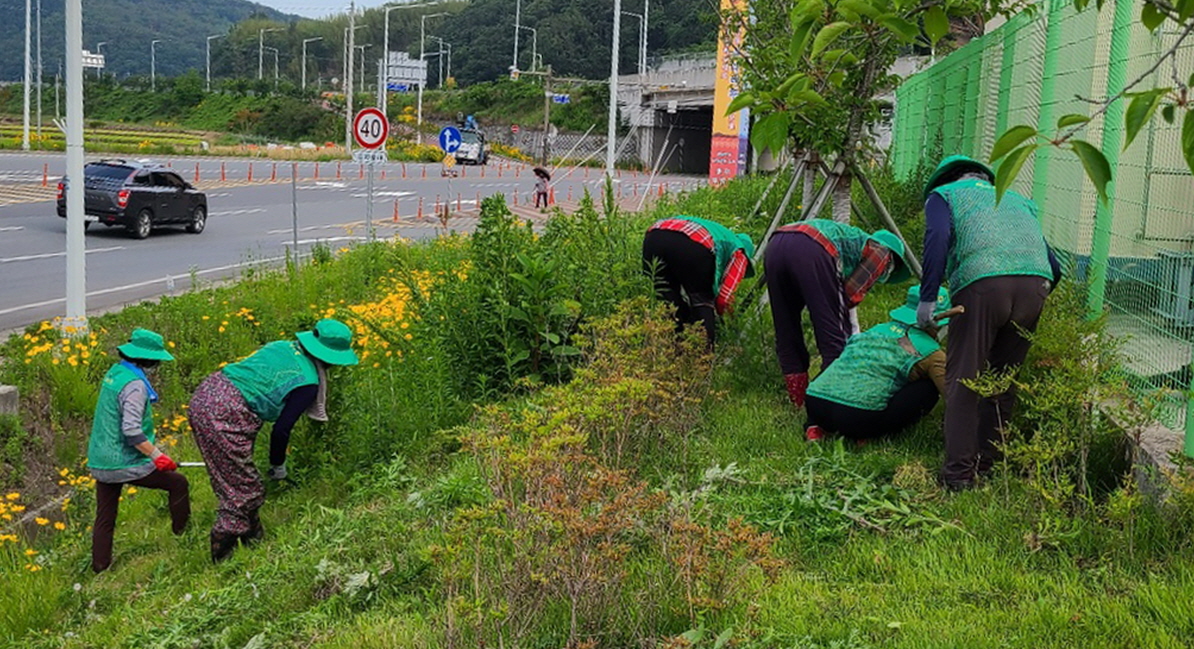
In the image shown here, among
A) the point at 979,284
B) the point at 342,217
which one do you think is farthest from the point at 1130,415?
the point at 342,217

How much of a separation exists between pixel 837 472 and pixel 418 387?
3.42 metres

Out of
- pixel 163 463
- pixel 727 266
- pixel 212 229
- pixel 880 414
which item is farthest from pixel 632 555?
pixel 212 229

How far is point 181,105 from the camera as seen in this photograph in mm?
95375

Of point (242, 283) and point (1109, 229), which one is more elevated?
point (1109, 229)

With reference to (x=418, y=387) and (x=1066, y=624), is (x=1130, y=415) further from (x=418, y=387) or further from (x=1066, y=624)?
(x=418, y=387)

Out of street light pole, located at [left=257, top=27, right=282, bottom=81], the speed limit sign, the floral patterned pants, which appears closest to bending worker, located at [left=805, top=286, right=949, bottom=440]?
the floral patterned pants

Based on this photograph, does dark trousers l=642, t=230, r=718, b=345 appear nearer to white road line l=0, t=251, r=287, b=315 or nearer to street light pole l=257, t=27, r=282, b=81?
white road line l=0, t=251, r=287, b=315

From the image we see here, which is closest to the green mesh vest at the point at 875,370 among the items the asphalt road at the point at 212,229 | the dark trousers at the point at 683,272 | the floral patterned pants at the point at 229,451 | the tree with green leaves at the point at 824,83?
→ the tree with green leaves at the point at 824,83

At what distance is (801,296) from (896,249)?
0.71m

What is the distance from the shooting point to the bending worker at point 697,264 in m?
7.71

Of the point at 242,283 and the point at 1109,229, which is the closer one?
the point at 1109,229

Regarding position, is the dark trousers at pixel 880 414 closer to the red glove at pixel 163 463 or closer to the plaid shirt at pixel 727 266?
the plaid shirt at pixel 727 266

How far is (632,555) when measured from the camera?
4738mm

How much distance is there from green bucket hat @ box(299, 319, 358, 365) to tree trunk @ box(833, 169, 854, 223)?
12.6 ft
